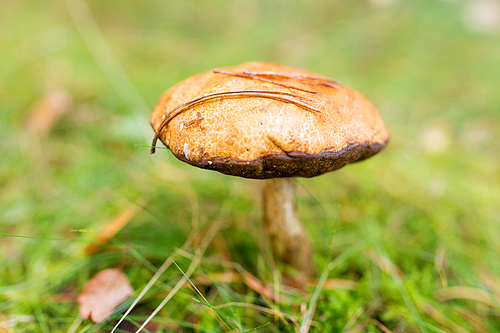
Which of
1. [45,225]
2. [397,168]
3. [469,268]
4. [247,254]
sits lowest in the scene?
[469,268]

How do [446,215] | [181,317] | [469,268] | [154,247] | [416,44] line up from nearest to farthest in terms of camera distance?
[181,317]
[154,247]
[469,268]
[446,215]
[416,44]

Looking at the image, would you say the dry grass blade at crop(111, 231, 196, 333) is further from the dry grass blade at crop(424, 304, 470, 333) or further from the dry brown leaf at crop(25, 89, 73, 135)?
the dry brown leaf at crop(25, 89, 73, 135)

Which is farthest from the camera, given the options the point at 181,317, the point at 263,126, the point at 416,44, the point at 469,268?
the point at 416,44

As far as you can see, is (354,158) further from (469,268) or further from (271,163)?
(469,268)

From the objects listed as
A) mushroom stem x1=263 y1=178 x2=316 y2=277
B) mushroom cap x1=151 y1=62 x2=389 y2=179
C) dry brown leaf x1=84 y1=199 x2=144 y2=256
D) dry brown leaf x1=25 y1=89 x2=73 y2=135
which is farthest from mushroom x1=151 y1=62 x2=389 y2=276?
dry brown leaf x1=25 y1=89 x2=73 y2=135

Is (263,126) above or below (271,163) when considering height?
above

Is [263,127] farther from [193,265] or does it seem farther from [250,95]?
[193,265]

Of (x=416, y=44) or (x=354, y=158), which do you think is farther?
(x=416, y=44)

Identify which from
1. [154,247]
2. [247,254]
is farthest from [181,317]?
[247,254]
